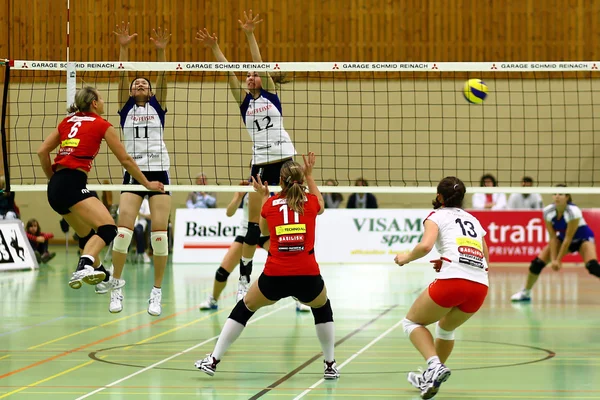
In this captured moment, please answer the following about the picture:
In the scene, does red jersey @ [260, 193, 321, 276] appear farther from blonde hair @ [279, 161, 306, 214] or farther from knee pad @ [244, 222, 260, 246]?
knee pad @ [244, 222, 260, 246]

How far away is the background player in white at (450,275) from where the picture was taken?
22.7 ft

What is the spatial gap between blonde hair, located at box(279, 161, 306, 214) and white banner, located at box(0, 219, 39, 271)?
38.9 feet

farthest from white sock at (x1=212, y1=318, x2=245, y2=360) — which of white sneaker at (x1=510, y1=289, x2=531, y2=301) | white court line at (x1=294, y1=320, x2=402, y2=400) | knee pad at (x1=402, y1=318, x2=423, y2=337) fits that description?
white sneaker at (x1=510, y1=289, x2=531, y2=301)

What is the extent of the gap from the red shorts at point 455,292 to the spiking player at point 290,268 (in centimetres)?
95

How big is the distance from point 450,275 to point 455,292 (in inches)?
4.8

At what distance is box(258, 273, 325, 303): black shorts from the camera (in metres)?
7.45

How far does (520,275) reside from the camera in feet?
58.3

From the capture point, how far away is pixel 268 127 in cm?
1100

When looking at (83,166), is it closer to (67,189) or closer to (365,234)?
(67,189)

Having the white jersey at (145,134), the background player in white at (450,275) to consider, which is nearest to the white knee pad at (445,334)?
the background player in white at (450,275)

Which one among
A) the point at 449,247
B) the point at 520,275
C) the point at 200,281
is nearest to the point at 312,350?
the point at 449,247

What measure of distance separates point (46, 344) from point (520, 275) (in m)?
10.3

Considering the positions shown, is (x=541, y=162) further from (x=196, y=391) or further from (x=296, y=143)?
(x=196, y=391)

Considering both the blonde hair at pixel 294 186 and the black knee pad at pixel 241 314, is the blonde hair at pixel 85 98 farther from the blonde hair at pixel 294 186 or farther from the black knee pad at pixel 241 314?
the black knee pad at pixel 241 314
